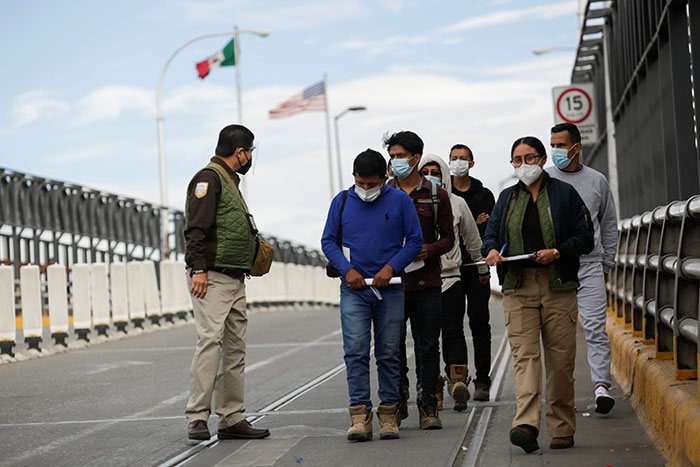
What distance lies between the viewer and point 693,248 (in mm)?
7098

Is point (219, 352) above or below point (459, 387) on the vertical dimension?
above

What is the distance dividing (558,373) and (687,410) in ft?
4.16

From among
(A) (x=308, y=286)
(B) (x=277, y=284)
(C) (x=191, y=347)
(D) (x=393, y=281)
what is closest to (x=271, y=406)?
(D) (x=393, y=281)

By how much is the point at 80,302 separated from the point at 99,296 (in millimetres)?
619

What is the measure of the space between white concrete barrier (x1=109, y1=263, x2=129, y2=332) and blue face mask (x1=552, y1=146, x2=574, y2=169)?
1225 centimetres

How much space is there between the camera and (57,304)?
16.8 m

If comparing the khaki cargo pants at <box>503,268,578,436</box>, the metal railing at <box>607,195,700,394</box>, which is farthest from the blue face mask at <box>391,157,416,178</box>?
the metal railing at <box>607,195,700,394</box>

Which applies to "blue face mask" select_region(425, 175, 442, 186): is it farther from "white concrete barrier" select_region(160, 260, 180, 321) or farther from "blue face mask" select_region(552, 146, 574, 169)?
"white concrete barrier" select_region(160, 260, 180, 321)

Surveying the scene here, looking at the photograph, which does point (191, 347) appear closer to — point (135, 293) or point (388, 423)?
point (135, 293)

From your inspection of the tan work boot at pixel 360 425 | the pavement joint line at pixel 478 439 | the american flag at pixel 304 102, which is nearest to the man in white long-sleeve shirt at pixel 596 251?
the pavement joint line at pixel 478 439

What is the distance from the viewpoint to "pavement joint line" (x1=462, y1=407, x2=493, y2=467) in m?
6.94

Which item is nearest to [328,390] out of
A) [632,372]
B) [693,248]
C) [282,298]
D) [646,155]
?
[632,372]

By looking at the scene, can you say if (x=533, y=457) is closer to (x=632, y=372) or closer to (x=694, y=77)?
(x=632, y=372)

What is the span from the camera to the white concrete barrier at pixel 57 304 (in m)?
16.8
